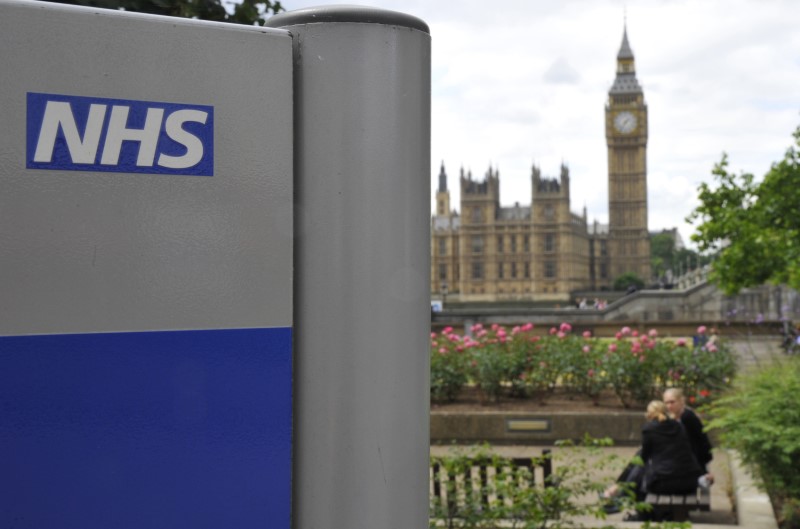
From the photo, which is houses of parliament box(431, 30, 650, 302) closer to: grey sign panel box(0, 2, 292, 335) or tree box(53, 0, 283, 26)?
tree box(53, 0, 283, 26)

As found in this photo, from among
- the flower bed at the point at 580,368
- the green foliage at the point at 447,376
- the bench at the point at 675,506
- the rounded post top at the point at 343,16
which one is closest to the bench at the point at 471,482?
the bench at the point at 675,506

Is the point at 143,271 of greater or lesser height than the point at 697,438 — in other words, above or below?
above

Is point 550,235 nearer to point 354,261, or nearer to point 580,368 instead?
point 580,368

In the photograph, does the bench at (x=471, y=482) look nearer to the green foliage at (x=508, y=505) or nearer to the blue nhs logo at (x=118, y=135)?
the green foliage at (x=508, y=505)

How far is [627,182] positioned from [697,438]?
364 feet

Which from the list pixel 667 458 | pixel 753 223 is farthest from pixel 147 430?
pixel 753 223

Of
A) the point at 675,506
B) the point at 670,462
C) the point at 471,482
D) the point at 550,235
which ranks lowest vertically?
the point at 675,506

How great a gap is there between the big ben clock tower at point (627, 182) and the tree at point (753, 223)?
92.4 meters

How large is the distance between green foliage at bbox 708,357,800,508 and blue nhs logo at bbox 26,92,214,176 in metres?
5.08

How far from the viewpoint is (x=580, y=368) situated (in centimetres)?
1149

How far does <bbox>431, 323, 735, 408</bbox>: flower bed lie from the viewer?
10.9 metres

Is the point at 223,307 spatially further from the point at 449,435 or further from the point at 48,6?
the point at 449,435

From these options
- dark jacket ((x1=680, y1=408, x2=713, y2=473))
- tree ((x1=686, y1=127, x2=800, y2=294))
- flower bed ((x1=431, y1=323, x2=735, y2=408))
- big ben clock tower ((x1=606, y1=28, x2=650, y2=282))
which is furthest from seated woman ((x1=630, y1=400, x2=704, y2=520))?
big ben clock tower ((x1=606, y1=28, x2=650, y2=282))

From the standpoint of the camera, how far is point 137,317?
1.32 metres
